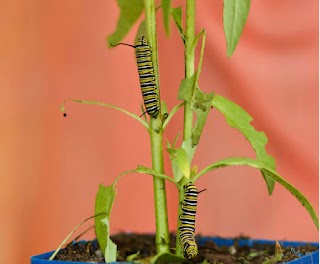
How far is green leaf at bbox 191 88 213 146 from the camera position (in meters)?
1.50

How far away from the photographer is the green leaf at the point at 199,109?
1.50 m

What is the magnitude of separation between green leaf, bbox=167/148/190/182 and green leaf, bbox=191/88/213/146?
0.07m

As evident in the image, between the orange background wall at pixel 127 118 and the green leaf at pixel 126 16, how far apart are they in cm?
104

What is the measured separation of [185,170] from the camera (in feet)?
4.58

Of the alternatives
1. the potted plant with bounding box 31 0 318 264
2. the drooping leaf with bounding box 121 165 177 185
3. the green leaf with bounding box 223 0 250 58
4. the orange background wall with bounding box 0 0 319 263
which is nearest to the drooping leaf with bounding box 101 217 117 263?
the potted plant with bounding box 31 0 318 264

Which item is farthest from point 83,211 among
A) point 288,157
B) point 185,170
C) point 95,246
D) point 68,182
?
point 185,170

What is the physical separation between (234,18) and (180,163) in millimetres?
319

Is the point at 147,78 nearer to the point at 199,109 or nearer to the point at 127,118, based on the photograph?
the point at 199,109

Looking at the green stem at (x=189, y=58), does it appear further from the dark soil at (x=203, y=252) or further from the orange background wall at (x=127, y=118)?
the orange background wall at (x=127, y=118)

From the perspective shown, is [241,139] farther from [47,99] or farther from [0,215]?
[0,215]

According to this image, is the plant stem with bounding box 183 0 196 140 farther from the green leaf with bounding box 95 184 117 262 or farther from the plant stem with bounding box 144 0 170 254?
the green leaf with bounding box 95 184 117 262

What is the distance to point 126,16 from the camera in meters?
1.76

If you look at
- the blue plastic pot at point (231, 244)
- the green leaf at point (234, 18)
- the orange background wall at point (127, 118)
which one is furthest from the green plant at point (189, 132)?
the orange background wall at point (127, 118)

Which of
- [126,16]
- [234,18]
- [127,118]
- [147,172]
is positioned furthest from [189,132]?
[127,118]
